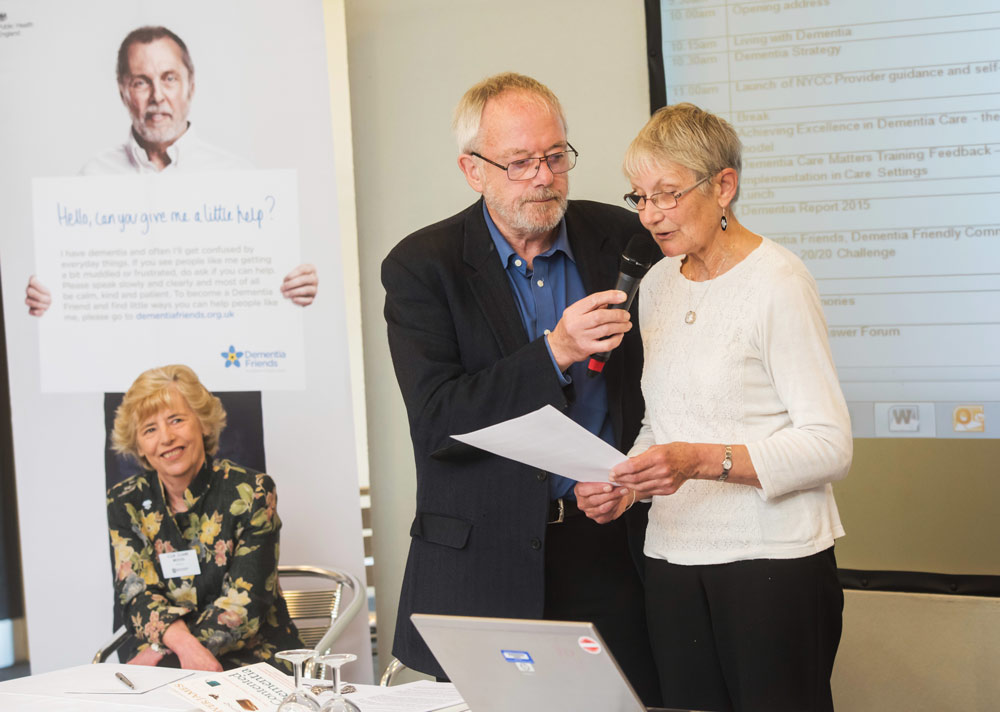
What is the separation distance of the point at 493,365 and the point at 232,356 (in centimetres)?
158

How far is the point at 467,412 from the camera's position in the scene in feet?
6.83

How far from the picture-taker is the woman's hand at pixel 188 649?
9.20 feet

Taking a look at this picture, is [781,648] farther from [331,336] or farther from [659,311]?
[331,336]

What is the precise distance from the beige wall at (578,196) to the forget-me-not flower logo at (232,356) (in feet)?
1.48

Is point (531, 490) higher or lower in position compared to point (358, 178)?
lower

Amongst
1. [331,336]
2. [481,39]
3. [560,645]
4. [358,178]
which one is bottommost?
[560,645]

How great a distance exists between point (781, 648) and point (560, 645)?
2.52ft

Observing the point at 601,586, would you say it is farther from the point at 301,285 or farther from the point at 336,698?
the point at 301,285

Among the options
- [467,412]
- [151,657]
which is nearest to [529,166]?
[467,412]

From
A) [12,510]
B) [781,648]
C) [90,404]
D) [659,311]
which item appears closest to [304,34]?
[90,404]

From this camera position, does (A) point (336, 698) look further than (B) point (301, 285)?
No

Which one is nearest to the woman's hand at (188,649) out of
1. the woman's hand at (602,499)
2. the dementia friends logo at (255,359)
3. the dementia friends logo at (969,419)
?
the dementia friends logo at (255,359)

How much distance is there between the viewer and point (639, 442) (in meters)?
2.10

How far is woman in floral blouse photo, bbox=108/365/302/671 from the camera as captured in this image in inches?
114
